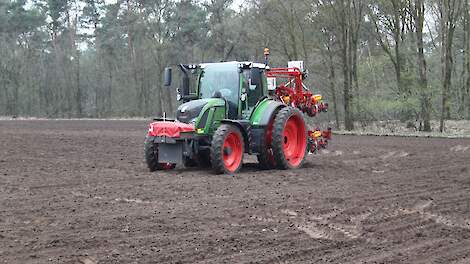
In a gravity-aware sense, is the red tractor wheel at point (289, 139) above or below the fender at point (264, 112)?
below

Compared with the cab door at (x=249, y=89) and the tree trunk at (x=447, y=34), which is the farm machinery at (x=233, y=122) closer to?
the cab door at (x=249, y=89)

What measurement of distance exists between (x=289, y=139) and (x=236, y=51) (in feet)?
118

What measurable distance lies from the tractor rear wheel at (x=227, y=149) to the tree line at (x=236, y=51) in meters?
15.6

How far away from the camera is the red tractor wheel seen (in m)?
12.6

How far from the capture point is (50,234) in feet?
21.7

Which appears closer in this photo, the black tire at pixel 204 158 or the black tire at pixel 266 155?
the black tire at pixel 204 158

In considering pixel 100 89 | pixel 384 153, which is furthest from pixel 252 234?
pixel 100 89

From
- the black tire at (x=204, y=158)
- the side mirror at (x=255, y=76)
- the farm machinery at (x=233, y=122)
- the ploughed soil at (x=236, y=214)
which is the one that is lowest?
the ploughed soil at (x=236, y=214)

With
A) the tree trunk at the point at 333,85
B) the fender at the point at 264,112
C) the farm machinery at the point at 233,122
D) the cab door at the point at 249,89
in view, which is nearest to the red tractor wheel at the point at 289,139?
the farm machinery at the point at 233,122

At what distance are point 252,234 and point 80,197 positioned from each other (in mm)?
3334

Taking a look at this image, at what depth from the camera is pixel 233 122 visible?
12.2 m

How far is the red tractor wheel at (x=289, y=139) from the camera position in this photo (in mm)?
12616

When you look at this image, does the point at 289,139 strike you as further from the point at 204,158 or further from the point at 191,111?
the point at 191,111

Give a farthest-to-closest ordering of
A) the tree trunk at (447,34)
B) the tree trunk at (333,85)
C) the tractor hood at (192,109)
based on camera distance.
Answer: the tree trunk at (333,85), the tree trunk at (447,34), the tractor hood at (192,109)
